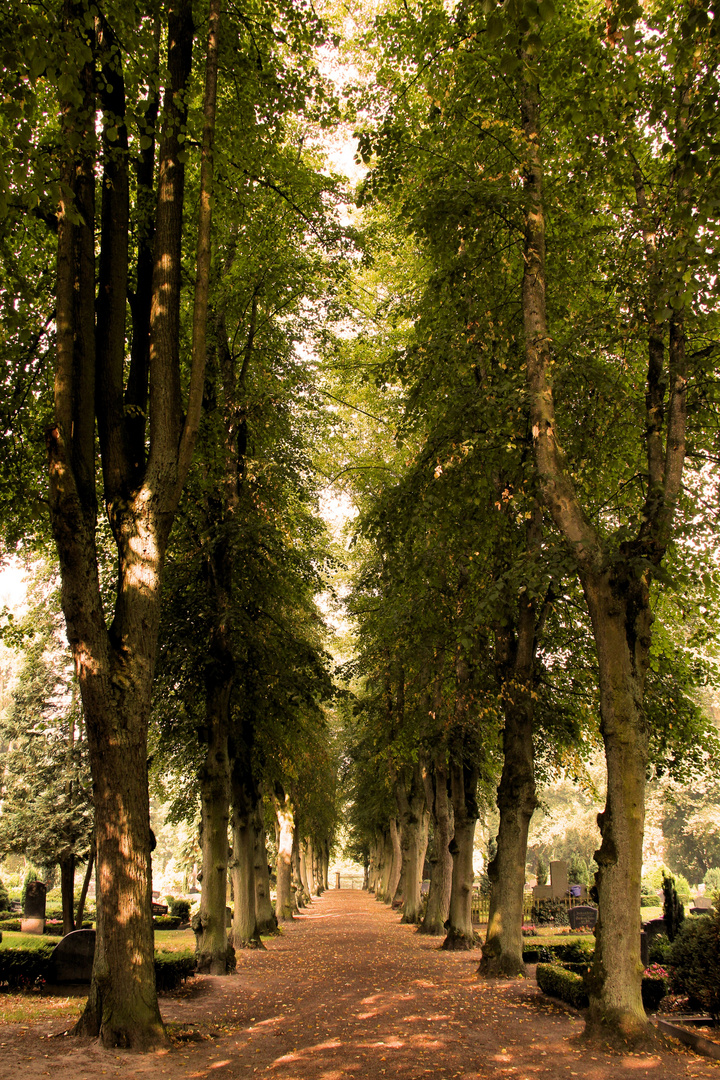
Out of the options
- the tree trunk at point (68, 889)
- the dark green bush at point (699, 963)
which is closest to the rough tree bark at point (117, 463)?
the dark green bush at point (699, 963)

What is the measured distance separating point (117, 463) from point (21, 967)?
8266 millimetres

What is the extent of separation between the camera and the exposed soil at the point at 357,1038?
21.0 feet

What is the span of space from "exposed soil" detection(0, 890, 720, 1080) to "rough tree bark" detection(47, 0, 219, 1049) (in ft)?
1.87

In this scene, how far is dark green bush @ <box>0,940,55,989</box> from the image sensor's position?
11.0 m

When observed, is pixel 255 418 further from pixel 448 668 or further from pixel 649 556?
pixel 649 556

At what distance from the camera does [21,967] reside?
11.1 m

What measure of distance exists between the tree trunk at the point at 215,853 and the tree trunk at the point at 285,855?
11.6 m

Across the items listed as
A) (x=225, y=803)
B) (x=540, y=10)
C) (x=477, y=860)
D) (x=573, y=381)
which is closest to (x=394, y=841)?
(x=225, y=803)

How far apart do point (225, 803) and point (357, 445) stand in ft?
47.9

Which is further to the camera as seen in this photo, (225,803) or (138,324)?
(225,803)

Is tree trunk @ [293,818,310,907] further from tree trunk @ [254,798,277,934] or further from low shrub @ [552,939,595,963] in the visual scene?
low shrub @ [552,939,595,963]

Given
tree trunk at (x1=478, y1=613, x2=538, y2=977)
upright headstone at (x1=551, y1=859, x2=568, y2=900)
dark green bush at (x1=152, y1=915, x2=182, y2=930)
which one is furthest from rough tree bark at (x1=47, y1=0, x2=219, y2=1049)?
dark green bush at (x1=152, y1=915, x2=182, y2=930)

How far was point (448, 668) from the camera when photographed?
16688 mm

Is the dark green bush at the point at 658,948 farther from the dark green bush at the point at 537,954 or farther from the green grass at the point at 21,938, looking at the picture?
the green grass at the point at 21,938
